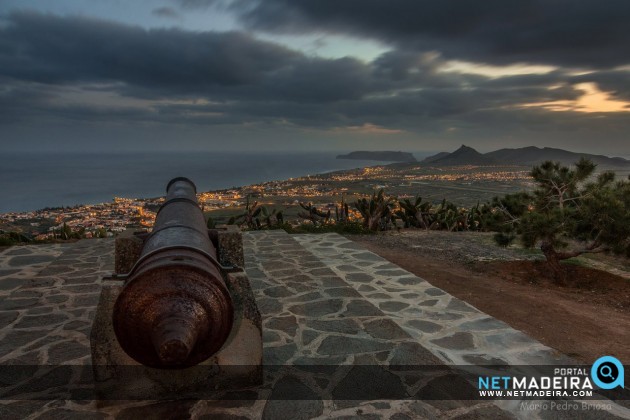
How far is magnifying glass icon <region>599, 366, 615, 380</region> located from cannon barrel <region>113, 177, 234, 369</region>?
3.66 m

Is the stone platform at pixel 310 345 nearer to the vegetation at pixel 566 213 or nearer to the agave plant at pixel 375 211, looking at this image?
the vegetation at pixel 566 213

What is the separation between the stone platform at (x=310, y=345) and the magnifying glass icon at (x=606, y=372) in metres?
0.32

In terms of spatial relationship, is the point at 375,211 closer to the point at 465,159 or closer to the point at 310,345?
the point at 310,345

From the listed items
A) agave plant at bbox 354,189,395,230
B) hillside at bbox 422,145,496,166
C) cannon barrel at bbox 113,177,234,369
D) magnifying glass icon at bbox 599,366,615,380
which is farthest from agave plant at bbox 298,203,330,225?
hillside at bbox 422,145,496,166

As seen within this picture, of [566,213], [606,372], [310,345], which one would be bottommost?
[606,372]

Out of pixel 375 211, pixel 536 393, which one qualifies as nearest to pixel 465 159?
pixel 375 211

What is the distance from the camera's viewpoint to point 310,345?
3.88 m

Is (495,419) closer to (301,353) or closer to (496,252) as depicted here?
(301,353)

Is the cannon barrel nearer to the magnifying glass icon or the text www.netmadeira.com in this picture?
the text www.netmadeira.com

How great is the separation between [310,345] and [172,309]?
1.87m

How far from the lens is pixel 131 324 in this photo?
2457 mm

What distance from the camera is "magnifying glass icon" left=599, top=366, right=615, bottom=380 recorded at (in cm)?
380

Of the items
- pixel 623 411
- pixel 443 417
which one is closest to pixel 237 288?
pixel 443 417

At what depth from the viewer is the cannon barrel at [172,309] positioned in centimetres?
228
